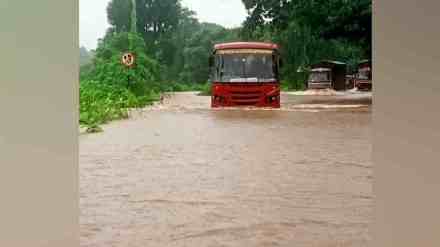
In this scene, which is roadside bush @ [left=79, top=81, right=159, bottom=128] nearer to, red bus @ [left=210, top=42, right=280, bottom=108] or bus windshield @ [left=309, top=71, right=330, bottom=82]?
red bus @ [left=210, top=42, right=280, bottom=108]

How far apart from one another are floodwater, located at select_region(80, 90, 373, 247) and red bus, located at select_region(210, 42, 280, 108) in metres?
3.37

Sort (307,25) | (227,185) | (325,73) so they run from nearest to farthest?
1. (227,185)
2. (307,25)
3. (325,73)

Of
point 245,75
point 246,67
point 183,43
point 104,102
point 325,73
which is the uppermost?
point 183,43

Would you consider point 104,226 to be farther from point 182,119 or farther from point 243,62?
point 243,62

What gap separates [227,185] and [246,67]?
10.7 metres

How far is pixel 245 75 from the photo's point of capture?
17.4 m

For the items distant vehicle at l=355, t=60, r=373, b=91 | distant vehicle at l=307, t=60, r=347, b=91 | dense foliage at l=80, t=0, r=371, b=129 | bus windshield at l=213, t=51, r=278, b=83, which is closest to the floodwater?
dense foliage at l=80, t=0, r=371, b=129

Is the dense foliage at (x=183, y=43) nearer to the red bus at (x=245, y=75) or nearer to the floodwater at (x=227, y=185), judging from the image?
the red bus at (x=245, y=75)

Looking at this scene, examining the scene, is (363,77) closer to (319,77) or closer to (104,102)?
(319,77)

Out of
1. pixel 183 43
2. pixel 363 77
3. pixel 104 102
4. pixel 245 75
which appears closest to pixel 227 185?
pixel 104 102

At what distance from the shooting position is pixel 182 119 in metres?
15.8

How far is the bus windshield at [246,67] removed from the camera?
1741cm

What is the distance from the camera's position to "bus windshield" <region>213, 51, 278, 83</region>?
685 inches

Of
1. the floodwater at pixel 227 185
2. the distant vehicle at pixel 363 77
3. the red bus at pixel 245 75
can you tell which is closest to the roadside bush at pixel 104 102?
the floodwater at pixel 227 185
